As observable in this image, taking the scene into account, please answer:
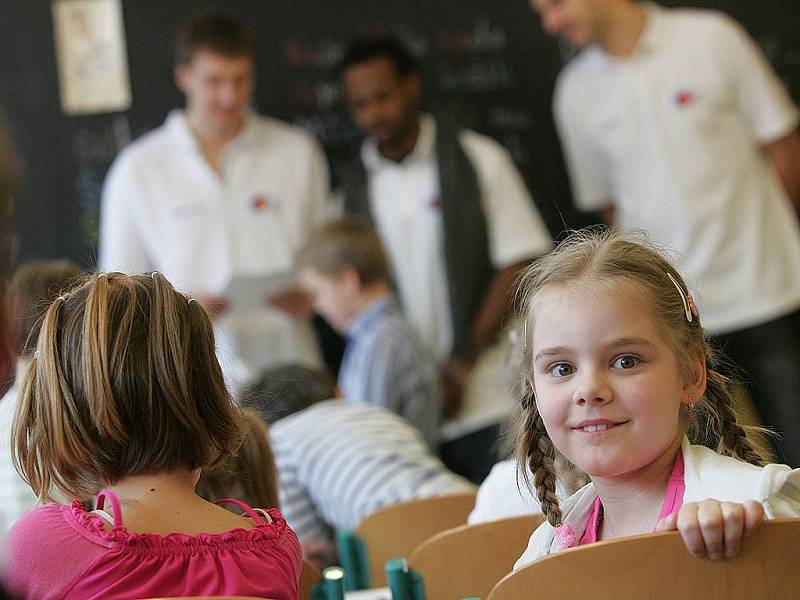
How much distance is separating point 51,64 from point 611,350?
3.92 metres

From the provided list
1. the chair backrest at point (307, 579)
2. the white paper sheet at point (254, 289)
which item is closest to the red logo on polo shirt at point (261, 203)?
the white paper sheet at point (254, 289)

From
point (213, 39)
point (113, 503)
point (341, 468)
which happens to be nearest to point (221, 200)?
point (213, 39)

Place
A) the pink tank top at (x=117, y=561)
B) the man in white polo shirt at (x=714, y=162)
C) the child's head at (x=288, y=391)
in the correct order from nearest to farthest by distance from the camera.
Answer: the pink tank top at (x=117, y=561) < the child's head at (x=288, y=391) < the man in white polo shirt at (x=714, y=162)

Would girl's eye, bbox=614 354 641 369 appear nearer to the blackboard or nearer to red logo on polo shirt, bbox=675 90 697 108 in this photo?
red logo on polo shirt, bbox=675 90 697 108

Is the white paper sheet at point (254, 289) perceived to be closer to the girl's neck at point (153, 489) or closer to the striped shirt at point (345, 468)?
the striped shirt at point (345, 468)

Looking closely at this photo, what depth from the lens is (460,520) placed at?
7.39ft

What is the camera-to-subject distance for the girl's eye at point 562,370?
1613 millimetres

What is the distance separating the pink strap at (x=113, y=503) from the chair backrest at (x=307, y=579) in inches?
15.3

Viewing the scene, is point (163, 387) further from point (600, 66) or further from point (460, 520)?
point (600, 66)

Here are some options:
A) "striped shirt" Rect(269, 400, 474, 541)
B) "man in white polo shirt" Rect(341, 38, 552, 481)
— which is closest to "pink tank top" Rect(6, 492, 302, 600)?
"striped shirt" Rect(269, 400, 474, 541)

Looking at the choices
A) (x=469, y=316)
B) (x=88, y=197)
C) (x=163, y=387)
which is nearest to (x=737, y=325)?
(x=469, y=316)

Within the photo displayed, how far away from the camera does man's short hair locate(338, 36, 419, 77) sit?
4.65m

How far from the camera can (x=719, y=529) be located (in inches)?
46.6

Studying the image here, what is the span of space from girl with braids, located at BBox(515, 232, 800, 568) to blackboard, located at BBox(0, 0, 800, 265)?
3.39m
